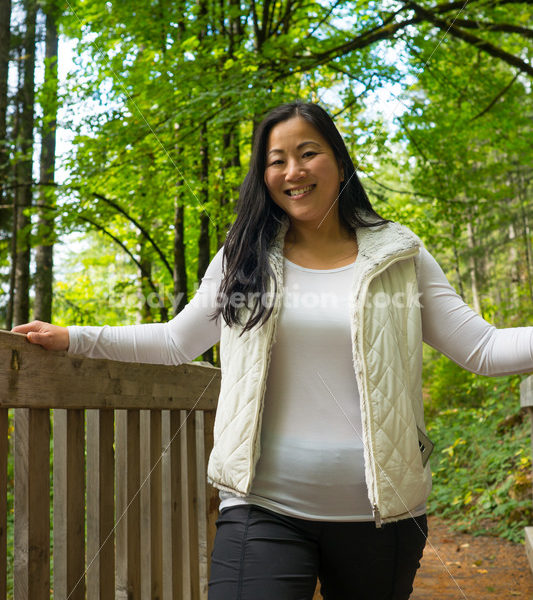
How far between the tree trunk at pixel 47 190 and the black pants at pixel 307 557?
677 cm

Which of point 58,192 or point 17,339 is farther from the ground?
point 58,192

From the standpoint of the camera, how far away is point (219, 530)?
1.73m

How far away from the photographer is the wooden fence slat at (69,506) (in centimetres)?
181

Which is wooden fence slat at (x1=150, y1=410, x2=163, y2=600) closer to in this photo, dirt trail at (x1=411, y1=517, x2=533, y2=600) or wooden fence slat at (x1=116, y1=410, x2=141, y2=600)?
wooden fence slat at (x1=116, y1=410, x2=141, y2=600)

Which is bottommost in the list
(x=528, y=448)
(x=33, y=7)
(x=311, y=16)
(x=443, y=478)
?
(x=443, y=478)

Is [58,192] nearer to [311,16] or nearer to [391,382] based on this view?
[311,16]

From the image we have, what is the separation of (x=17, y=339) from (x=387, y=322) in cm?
95

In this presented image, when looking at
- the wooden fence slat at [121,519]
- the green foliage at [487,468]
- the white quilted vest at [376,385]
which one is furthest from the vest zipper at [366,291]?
the green foliage at [487,468]

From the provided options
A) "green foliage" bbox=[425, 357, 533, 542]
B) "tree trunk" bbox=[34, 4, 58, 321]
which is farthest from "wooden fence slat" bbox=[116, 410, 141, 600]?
"tree trunk" bbox=[34, 4, 58, 321]

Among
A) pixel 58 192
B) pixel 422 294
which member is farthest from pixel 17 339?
pixel 58 192

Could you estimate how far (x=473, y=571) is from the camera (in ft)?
16.6

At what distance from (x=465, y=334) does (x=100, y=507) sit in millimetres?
1205

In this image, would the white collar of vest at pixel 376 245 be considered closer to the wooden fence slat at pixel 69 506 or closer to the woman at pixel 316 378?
the woman at pixel 316 378

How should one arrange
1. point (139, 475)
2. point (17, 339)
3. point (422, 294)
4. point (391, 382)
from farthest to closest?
1. point (139, 475)
2. point (422, 294)
3. point (391, 382)
4. point (17, 339)
